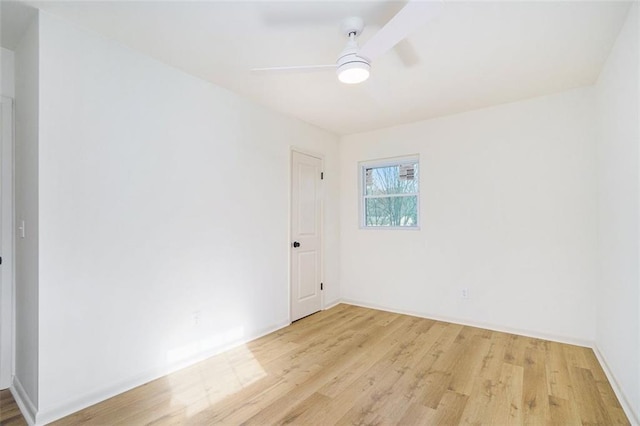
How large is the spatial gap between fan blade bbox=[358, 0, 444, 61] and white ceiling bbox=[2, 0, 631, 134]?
26 centimetres

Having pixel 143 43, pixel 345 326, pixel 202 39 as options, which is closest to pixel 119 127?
pixel 143 43

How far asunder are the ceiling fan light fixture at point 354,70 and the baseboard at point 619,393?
8.69 feet

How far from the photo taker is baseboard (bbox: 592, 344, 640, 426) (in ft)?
6.25

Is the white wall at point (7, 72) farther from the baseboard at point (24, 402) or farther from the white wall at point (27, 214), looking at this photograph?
the baseboard at point (24, 402)

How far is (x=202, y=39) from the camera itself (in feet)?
7.30

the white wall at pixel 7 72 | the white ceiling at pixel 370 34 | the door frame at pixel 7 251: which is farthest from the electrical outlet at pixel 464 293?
the white wall at pixel 7 72

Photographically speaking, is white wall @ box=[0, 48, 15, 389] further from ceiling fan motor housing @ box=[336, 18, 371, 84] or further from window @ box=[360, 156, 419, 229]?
window @ box=[360, 156, 419, 229]

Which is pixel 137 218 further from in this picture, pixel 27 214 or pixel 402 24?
pixel 402 24

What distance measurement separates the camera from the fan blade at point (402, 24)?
4.75 ft

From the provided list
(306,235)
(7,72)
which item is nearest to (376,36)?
(7,72)

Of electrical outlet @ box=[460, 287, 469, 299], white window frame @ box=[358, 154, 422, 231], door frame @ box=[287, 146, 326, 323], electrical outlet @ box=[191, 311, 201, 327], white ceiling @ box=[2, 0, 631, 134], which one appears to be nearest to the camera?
white ceiling @ box=[2, 0, 631, 134]

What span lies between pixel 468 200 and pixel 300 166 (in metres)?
2.10

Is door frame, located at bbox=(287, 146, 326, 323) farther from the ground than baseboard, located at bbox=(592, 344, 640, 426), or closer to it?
farther from the ground

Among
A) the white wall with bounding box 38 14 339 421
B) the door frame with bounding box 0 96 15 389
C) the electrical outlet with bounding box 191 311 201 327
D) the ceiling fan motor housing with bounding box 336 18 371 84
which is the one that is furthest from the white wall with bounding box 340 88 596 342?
the door frame with bounding box 0 96 15 389
